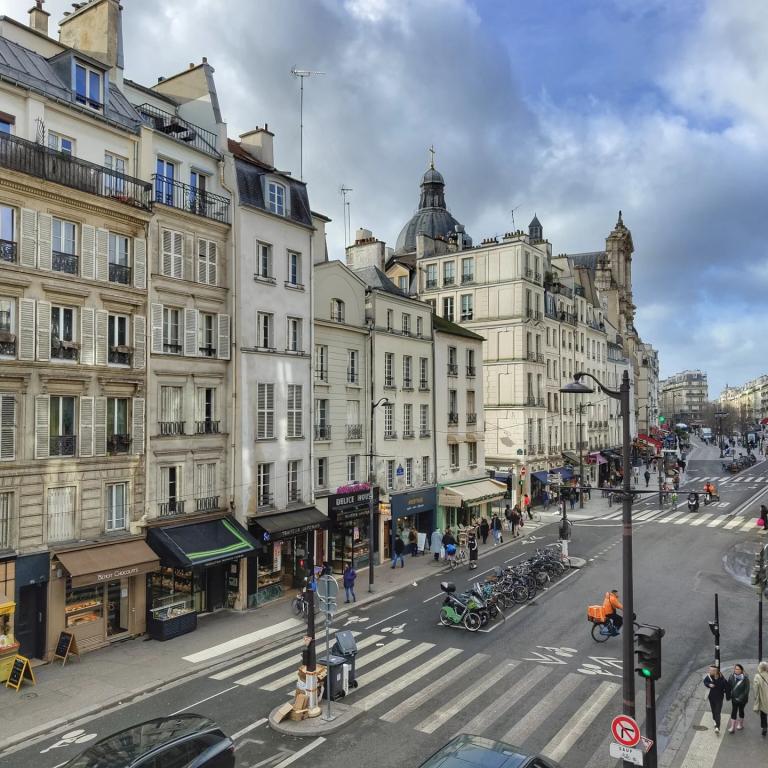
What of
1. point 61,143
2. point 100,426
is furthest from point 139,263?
point 100,426

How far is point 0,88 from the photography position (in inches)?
720

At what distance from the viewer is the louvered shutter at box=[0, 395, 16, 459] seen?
17.9 m

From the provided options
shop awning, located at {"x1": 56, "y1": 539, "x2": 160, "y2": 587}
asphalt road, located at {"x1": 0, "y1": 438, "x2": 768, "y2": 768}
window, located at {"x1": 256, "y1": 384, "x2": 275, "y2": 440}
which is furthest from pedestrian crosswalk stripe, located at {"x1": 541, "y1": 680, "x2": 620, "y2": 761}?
window, located at {"x1": 256, "y1": 384, "x2": 275, "y2": 440}

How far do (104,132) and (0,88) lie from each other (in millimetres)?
3273

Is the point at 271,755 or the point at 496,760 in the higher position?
the point at 496,760

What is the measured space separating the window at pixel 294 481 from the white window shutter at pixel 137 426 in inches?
274

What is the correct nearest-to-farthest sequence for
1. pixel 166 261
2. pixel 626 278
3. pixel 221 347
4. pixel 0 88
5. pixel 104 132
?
1. pixel 0 88
2. pixel 104 132
3. pixel 166 261
4. pixel 221 347
5. pixel 626 278

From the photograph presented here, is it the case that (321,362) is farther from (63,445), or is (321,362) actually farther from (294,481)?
(63,445)

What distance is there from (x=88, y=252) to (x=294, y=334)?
366 inches

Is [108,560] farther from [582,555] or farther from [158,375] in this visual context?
[582,555]

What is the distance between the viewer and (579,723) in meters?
14.0

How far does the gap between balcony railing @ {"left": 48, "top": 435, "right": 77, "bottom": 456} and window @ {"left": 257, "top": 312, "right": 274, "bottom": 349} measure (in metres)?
8.26

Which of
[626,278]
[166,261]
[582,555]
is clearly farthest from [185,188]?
[626,278]

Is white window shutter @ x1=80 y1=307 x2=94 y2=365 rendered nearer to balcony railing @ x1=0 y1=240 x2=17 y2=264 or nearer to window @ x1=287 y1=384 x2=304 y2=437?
balcony railing @ x1=0 y1=240 x2=17 y2=264
